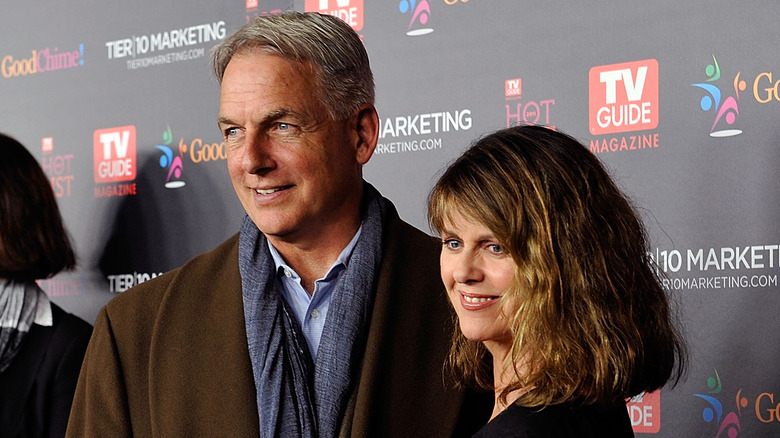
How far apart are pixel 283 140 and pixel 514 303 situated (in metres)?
0.54

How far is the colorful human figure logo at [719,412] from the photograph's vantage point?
78.0 inches

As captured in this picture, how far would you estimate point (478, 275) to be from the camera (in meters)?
1.35

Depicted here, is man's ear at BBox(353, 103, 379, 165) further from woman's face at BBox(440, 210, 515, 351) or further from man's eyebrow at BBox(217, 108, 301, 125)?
woman's face at BBox(440, 210, 515, 351)

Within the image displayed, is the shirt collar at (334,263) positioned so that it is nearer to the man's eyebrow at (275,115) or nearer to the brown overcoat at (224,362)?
the brown overcoat at (224,362)

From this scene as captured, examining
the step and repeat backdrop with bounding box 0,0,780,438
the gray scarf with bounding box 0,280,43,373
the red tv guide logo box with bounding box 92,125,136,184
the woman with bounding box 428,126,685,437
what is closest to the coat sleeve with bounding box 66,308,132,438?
the woman with bounding box 428,126,685,437

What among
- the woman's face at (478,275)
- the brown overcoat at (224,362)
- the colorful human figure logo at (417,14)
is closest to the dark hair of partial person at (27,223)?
the brown overcoat at (224,362)

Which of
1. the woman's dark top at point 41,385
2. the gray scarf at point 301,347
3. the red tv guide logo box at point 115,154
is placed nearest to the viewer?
the gray scarf at point 301,347

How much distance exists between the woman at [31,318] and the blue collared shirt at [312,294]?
3.32ft

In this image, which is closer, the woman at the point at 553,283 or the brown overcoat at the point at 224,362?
the woman at the point at 553,283

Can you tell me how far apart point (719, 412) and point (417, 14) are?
1198mm

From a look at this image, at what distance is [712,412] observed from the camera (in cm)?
202

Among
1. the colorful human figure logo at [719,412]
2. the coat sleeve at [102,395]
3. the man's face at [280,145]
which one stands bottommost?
the colorful human figure logo at [719,412]

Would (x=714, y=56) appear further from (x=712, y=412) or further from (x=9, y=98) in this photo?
(x=9, y=98)

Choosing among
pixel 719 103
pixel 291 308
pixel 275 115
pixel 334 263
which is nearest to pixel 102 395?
pixel 291 308
